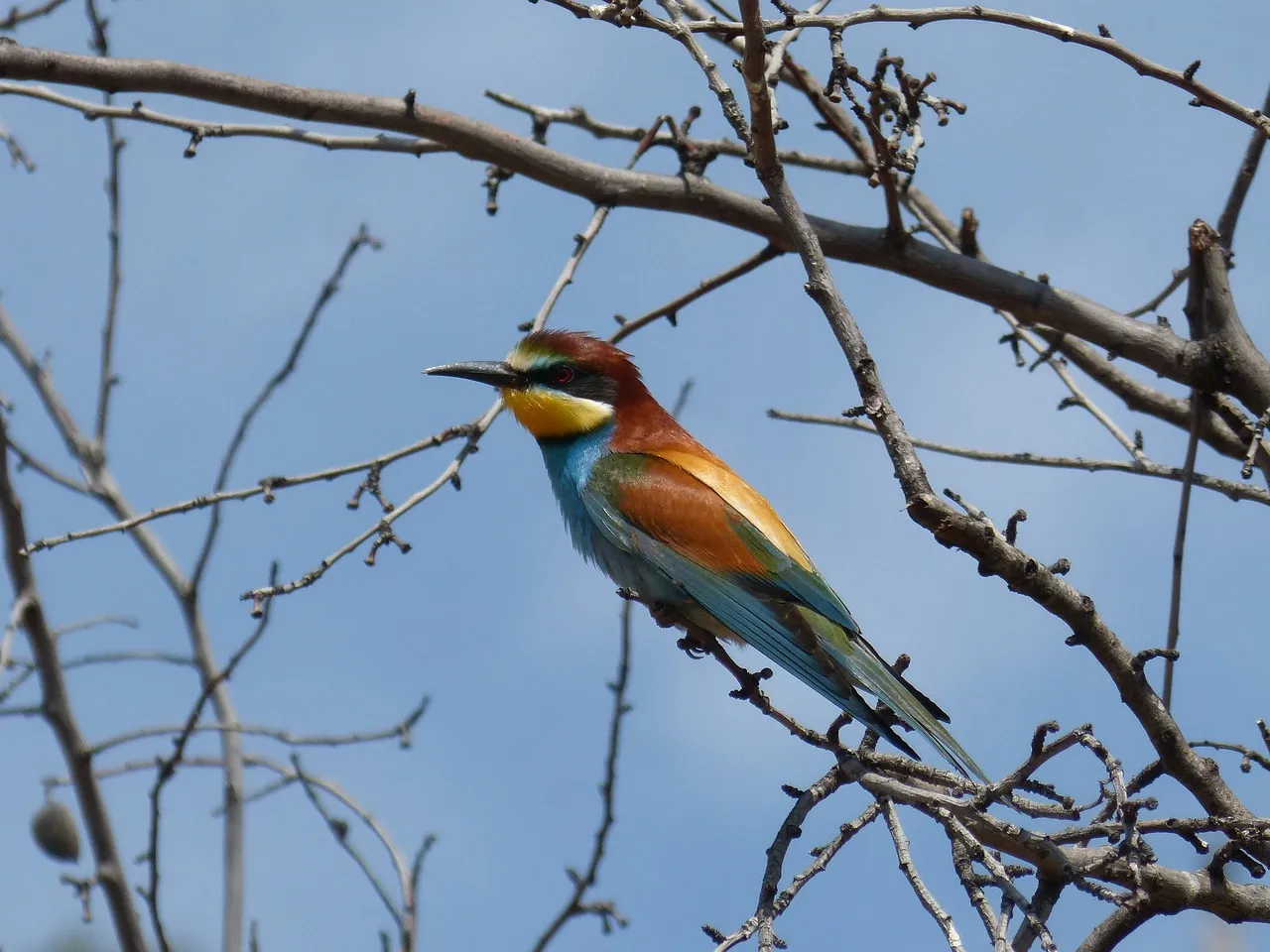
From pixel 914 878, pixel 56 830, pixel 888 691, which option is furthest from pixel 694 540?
pixel 56 830

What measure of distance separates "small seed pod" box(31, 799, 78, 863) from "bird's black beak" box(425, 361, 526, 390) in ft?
6.00

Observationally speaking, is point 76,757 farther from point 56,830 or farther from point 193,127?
point 193,127

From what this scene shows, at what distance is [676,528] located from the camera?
3.87 meters

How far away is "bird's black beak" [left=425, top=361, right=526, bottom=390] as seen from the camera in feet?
14.4

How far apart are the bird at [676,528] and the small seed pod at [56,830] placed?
1807 millimetres

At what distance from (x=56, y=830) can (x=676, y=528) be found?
87.0 inches

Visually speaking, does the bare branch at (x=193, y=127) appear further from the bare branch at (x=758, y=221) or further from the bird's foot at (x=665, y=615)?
the bird's foot at (x=665, y=615)

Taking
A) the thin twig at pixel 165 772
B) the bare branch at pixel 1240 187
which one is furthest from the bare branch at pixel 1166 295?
the thin twig at pixel 165 772

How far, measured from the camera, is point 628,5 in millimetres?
2672

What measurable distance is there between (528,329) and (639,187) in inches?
26.9

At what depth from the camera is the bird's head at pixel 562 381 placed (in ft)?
14.3

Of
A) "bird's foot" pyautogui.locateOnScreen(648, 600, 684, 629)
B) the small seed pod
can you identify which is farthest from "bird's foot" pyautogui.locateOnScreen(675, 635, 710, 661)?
the small seed pod

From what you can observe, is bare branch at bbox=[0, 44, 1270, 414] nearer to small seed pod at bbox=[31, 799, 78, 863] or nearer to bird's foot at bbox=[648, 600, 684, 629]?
bird's foot at bbox=[648, 600, 684, 629]

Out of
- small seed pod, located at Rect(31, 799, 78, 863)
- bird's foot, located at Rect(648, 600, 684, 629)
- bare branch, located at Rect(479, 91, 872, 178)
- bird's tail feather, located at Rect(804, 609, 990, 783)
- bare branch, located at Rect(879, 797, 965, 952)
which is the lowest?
bare branch, located at Rect(879, 797, 965, 952)
